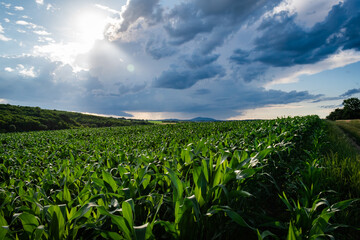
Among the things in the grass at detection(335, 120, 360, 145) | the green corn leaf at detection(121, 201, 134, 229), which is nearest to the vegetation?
the grass at detection(335, 120, 360, 145)

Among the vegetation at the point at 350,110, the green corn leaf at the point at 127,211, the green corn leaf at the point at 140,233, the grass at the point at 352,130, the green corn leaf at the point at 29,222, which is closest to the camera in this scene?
the green corn leaf at the point at 140,233

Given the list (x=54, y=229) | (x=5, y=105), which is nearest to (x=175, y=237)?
(x=54, y=229)

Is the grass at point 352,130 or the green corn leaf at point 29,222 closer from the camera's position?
the green corn leaf at point 29,222

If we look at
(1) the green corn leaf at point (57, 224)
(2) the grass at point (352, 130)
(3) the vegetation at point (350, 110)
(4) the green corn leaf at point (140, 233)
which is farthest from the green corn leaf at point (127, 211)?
(3) the vegetation at point (350, 110)

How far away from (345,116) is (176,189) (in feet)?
312

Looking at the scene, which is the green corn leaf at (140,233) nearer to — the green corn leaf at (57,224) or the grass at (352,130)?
the green corn leaf at (57,224)

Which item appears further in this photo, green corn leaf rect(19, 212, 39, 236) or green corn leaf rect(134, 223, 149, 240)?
green corn leaf rect(19, 212, 39, 236)

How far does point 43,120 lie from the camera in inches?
2459

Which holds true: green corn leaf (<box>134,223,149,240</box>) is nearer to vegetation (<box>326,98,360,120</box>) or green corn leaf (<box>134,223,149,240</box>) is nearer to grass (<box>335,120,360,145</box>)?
grass (<box>335,120,360,145</box>)

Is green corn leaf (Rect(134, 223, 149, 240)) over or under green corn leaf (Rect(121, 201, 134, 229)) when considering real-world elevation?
under

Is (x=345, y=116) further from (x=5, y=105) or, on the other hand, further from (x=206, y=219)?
(x=5, y=105)

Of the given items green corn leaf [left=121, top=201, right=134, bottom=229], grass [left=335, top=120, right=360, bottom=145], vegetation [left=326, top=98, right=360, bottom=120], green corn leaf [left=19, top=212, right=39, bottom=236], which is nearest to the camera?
green corn leaf [left=121, top=201, right=134, bottom=229]

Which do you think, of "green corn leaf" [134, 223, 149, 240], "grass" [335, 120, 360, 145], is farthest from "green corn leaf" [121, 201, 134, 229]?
"grass" [335, 120, 360, 145]

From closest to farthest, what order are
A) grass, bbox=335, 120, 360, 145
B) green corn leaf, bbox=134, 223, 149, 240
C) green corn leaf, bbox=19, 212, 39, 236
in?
1. green corn leaf, bbox=134, 223, 149, 240
2. green corn leaf, bbox=19, 212, 39, 236
3. grass, bbox=335, 120, 360, 145
